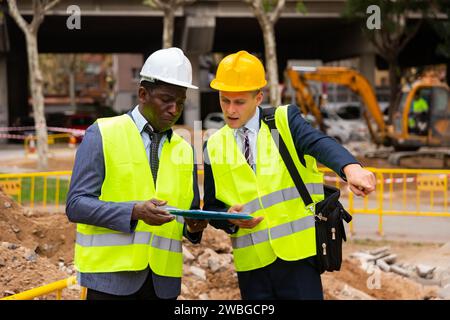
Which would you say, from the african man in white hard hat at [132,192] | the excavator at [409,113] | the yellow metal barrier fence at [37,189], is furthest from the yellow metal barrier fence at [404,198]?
the african man in white hard hat at [132,192]

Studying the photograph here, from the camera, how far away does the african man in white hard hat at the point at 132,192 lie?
3521 millimetres

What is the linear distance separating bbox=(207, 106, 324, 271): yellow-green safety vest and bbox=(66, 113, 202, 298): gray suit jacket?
1.84ft

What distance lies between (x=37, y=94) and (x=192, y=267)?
1429cm

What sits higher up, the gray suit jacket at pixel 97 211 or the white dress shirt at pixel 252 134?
the white dress shirt at pixel 252 134

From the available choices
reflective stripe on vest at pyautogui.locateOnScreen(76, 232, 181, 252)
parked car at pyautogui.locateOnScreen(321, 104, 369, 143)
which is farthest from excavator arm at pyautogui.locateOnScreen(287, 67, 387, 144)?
reflective stripe on vest at pyautogui.locateOnScreen(76, 232, 181, 252)

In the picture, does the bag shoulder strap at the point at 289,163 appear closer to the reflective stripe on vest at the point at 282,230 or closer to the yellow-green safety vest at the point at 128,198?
the reflective stripe on vest at the point at 282,230

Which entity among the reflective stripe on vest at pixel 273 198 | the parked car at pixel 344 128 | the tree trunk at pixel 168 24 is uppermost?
the tree trunk at pixel 168 24

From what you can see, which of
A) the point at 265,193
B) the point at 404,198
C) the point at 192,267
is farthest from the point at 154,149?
the point at 404,198

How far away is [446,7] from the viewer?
24.7 metres

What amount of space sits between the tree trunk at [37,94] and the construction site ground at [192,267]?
11739mm
